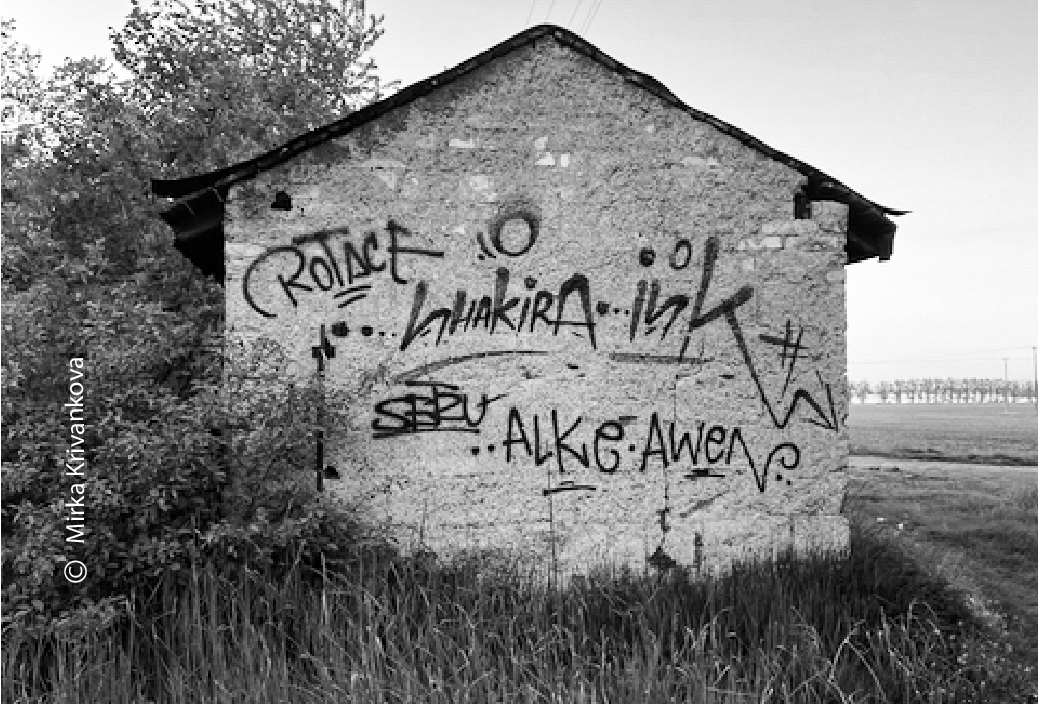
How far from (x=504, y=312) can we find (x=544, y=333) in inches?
14.1

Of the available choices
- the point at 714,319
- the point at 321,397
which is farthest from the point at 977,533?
the point at 321,397

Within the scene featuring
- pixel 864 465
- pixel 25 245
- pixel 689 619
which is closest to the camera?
pixel 689 619

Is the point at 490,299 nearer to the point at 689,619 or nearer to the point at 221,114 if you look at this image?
the point at 689,619

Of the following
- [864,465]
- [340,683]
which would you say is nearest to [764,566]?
[340,683]

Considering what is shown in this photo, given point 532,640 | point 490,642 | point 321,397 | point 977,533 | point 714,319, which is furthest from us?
point 977,533

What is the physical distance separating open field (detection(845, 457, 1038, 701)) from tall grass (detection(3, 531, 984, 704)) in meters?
0.74

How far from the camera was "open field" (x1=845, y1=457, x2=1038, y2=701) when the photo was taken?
256 inches

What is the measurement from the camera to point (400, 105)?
241 inches

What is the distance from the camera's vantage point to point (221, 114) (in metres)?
13.3

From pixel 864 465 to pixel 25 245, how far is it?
19.4 metres

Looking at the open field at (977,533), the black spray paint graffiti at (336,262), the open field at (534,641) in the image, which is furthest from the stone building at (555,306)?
the open field at (977,533)

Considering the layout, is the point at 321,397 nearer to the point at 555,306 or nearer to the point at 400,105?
the point at 555,306

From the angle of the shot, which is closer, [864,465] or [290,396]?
[290,396]

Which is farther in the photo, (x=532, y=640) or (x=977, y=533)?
(x=977, y=533)
